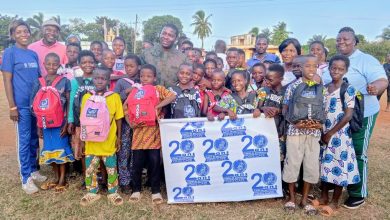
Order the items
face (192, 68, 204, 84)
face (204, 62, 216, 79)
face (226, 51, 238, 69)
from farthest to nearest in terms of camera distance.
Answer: face (226, 51, 238, 69) → face (204, 62, 216, 79) → face (192, 68, 204, 84)

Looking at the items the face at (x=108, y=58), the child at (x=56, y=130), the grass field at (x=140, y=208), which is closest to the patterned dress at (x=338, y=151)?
the grass field at (x=140, y=208)

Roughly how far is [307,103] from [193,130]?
1333 mm

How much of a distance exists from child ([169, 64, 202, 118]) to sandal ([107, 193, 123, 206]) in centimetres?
123

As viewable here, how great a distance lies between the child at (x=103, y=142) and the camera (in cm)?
375

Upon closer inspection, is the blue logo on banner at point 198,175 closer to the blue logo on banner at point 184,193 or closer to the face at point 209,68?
the blue logo on banner at point 184,193

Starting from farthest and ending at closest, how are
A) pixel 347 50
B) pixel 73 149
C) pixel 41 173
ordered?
pixel 41 173 < pixel 73 149 < pixel 347 50

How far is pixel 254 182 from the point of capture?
13.2ft

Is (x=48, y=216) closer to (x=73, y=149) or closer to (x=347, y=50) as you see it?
(x=73, y=149)

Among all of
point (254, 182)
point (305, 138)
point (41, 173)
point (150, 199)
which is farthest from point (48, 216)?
point (305, 138)

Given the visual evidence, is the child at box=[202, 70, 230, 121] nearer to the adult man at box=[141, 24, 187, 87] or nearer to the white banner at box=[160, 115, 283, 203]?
the white banner at box=[160, 115, 283, 203]

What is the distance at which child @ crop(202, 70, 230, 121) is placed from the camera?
3.96 meters

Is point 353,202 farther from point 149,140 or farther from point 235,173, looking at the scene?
point 149,140

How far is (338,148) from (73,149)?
10.7ft

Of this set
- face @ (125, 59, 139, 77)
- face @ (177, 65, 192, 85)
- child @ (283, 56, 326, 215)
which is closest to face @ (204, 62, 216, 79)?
face @ (177, 65, 192, 85)
